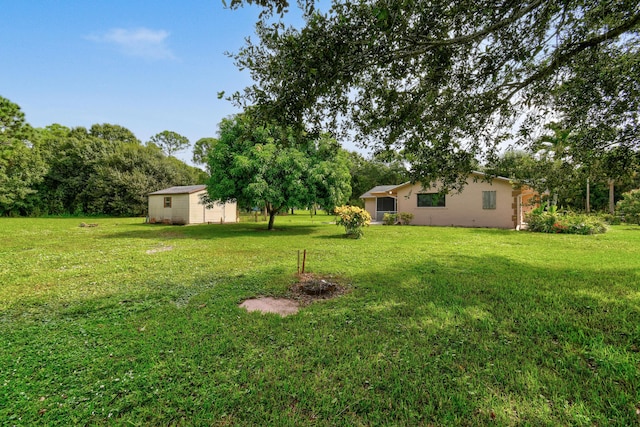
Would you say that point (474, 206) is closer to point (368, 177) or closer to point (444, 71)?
point (444, 71)

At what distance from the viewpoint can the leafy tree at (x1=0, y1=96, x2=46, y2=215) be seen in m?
21.8

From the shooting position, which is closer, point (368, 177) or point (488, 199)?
Answer: point (488, 199)

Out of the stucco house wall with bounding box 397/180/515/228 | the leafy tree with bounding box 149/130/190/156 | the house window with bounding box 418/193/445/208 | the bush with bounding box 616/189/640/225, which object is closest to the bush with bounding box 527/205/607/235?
the stucco house wall with bounding box 397/180/515/228

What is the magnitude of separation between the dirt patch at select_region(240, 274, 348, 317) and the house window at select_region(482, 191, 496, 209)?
16.7 meters

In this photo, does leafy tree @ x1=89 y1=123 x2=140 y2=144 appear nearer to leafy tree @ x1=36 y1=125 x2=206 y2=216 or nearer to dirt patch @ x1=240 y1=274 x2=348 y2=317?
leafy tree @ x1=36 y1=125 x2=206 y2=216

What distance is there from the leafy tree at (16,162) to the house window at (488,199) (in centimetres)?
3637

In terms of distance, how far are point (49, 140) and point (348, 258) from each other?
40233 mm

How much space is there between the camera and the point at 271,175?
13.4 m

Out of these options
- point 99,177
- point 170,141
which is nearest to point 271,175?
point 99,177

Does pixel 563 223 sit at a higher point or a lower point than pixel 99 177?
lower

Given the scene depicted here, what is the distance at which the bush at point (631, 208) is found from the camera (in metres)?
19.3

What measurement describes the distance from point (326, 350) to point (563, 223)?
56.3 feet

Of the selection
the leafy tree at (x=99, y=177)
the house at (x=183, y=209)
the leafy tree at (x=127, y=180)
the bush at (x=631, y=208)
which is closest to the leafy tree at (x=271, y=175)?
the house at (x=183, y=209)

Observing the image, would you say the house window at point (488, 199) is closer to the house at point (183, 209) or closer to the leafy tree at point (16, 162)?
the house at point (183, 209)
